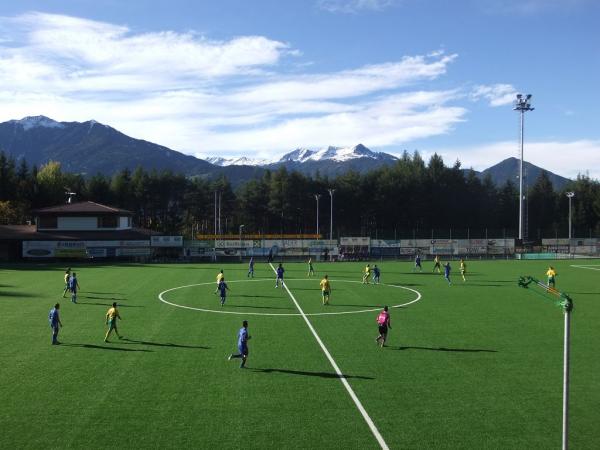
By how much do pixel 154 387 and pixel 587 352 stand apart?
14723 millimetres

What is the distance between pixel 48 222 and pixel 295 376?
6167 cm

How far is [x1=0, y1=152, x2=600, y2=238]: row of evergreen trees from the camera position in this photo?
339 ft

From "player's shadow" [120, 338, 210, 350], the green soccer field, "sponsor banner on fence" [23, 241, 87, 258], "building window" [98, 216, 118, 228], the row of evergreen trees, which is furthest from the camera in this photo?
the row of evergreen trees

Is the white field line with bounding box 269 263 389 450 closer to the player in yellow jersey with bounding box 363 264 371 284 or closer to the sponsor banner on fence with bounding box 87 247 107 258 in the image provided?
the player in yellow jersey with bounding box 363 264 371 284

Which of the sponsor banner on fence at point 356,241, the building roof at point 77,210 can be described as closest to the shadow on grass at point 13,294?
the building roof at point 77,210

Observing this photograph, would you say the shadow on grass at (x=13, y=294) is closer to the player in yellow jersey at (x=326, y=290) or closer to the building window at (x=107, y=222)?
the player in yellow jersey at (x=326, y=290)

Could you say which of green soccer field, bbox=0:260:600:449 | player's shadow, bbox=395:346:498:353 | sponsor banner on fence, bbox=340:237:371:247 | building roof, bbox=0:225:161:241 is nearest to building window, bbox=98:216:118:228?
building roof, bbox=0:225:161:241

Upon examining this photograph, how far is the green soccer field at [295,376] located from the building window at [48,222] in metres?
40.2

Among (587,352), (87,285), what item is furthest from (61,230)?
(587,352)

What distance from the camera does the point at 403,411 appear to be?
13.1 metres

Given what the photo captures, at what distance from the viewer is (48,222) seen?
68438 millimetres

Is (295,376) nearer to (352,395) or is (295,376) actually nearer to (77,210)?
(352,395)

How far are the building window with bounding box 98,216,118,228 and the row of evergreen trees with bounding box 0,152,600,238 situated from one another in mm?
28691

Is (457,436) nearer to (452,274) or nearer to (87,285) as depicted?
(87,285)
